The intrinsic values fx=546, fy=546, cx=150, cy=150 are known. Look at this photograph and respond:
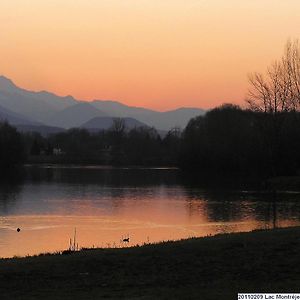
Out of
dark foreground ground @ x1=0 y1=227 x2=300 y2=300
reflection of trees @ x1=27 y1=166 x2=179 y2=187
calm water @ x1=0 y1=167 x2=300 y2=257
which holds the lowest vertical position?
calm water @ x1=0 y1=167 x2=300 y2=257

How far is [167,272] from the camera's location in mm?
13562

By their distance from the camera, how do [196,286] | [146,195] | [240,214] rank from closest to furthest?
[196,286] < [240,214] < [146,195]

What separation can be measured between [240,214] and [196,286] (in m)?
30.0

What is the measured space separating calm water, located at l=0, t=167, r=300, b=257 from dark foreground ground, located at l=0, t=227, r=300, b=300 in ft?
31.5

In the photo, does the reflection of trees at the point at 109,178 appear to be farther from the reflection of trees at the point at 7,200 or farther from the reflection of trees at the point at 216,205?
the reflection of trees at the point at 7,200

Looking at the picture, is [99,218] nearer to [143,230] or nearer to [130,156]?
[143,230]

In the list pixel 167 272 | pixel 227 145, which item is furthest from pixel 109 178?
pixel 167 272

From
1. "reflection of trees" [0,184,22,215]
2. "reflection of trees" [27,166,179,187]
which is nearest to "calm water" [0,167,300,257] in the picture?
"reflection of trees" [0,184,22,215]

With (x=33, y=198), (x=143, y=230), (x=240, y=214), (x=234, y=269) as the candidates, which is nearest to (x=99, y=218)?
(x=143, y=230)

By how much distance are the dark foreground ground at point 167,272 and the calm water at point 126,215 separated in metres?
9.61

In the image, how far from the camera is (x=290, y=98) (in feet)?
254

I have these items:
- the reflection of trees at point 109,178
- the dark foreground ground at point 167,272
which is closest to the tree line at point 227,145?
the reflection of trees at point 109,178

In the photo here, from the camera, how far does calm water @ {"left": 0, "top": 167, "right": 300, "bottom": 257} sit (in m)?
29.1

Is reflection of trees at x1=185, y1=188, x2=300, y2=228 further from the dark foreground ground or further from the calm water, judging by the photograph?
the dark foreground ground
